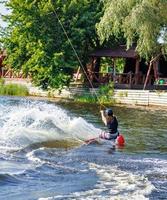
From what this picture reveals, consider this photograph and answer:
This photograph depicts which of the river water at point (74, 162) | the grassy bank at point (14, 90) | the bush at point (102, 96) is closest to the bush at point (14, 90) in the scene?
the grassy bank at point (14, 90)

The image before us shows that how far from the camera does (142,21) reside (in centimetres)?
3862

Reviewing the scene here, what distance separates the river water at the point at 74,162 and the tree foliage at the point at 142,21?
43.4 feet

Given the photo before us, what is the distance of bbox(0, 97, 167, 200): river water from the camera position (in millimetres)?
12008

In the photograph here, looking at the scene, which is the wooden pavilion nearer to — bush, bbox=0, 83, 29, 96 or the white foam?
bush, bbox=0, 83, 29, 96

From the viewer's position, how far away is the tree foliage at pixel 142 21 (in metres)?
38.6

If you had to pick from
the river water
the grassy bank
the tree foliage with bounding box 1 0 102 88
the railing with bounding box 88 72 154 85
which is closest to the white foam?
the river water

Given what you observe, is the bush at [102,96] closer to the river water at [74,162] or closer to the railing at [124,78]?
the railing at [124,78]

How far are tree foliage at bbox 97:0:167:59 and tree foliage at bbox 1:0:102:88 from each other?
6.66 metres

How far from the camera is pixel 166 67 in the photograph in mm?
53375

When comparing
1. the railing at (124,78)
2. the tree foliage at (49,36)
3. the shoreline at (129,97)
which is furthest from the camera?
the railing at (124,78)

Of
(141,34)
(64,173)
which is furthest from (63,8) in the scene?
(64,173)

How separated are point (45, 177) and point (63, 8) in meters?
36.2

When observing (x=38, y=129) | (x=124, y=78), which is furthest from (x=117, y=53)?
(x=38, y=129)

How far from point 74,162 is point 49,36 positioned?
3307 centimetres
